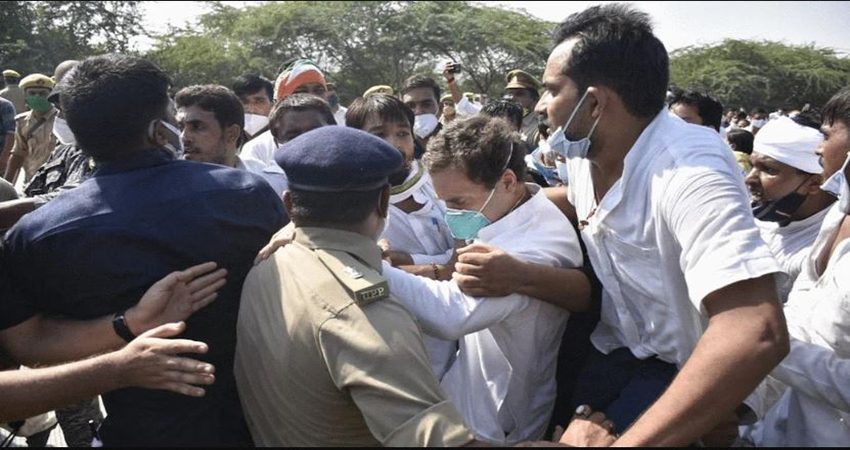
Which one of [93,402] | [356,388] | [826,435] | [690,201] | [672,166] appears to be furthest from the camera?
[93,402]

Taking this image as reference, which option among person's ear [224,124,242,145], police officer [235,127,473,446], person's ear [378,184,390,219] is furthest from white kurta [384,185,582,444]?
person's ear [224,124,242,145]

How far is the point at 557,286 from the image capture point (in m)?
2.06

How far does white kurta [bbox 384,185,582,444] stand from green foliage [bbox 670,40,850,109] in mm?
14735

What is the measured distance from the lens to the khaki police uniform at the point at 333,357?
1.48 meters

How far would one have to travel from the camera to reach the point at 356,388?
4.94 feet

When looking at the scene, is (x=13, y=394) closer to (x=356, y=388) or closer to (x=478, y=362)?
(x=356, y=388)

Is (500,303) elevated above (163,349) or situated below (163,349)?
below

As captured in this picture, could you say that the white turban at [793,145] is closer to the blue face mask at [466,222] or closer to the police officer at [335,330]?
the blue face mask at [466,222]

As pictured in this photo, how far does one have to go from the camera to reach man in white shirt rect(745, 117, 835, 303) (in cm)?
314

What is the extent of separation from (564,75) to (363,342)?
3.32ft


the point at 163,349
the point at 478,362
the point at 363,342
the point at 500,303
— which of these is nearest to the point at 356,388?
the point at 363,342

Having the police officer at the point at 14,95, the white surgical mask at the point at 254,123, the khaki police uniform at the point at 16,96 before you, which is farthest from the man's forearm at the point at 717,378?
the khaki police uniform at the point at 16,96

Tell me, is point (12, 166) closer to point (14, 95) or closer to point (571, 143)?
point (14, 95)

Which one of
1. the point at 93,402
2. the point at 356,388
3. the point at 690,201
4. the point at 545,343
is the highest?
the point at 690,201
